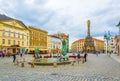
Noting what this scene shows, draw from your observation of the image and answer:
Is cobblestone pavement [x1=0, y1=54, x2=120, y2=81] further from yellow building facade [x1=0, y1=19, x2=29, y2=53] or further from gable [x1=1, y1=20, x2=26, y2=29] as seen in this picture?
gable [x1=1, y1=20, x2=26, y2=29]

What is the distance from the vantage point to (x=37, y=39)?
87.4m

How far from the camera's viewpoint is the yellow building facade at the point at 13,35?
60.7m

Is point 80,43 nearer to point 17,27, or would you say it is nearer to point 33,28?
point 33,28

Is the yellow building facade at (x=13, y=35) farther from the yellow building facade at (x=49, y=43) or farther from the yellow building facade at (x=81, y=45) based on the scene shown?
the yellow building facade at (x=81, y=45)

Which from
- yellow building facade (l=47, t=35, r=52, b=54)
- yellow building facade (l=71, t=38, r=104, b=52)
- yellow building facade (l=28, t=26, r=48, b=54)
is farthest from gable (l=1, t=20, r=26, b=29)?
yellow building facade (l=71, t=38, r=104, b=52)

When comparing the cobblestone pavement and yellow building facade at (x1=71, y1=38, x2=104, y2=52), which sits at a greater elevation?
yellow building facade at (x1=71, y1=38, x2=104, y2=52)

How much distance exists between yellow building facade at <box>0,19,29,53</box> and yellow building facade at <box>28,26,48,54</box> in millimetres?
4446

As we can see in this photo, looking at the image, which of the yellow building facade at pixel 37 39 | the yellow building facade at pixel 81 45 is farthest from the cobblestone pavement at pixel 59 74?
the yellow building facade at pixel 81 45

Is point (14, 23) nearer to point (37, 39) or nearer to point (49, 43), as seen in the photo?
point (37, 39)

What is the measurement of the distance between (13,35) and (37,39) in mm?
21408

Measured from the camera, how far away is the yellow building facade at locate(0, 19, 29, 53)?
60719mm

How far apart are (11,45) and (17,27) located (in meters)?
8.04

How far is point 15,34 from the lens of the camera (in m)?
68.2

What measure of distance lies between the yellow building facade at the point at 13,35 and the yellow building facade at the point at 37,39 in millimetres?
4446
